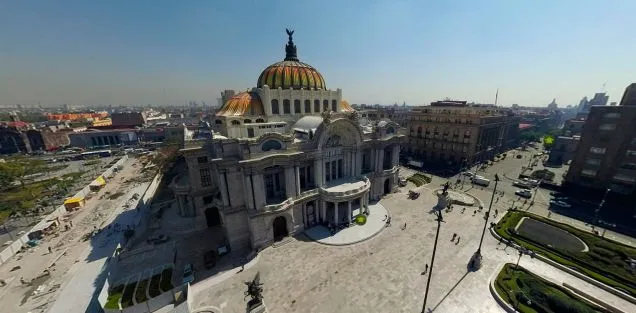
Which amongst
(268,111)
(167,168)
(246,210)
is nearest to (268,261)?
(246,210)

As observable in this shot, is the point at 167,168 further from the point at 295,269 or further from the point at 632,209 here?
the point at 632,209

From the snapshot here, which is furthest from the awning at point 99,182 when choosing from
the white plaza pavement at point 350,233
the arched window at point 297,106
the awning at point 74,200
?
the white plaza pavement at point 350,233

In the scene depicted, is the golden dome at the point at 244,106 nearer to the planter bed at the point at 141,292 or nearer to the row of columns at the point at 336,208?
the row of columns at the point at 336,208

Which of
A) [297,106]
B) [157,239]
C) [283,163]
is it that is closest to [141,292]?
[157,239]

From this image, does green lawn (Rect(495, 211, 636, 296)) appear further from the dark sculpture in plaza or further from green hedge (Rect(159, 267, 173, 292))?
green hedge (Rect(159, 267, 173, 292))

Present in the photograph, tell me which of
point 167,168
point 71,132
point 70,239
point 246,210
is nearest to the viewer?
point 246,210

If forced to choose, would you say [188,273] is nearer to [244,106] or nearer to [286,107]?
[244,106]

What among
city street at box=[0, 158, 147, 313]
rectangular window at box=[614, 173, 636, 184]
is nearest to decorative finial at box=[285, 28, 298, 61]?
city street at box=[0, 158, 147, 313]
